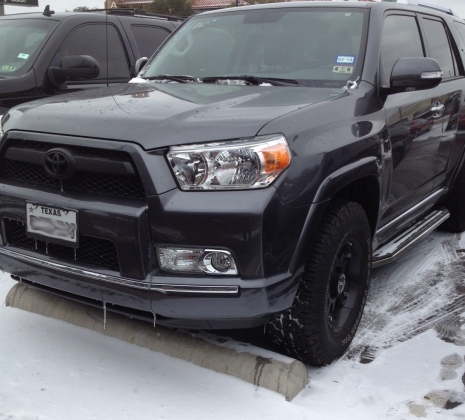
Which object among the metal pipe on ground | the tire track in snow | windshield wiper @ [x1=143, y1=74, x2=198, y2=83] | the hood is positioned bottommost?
Result: the tire track in snow

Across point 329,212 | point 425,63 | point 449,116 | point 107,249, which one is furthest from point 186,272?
point 449,116

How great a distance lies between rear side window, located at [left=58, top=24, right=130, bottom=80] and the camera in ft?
18.2

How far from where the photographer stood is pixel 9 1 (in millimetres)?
10758

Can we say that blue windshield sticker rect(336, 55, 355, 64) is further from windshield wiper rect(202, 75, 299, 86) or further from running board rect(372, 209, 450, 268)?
running board rect(372, 209, 450, 268)

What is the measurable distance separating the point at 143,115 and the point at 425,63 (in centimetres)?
158

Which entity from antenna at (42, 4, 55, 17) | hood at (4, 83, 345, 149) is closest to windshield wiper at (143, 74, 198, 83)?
hood at (4, 83, 345, 149)

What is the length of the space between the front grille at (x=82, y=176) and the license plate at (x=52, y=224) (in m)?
0.11

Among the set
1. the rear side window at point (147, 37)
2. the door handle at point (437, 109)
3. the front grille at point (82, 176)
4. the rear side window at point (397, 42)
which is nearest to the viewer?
the front grille at point (82, 176)

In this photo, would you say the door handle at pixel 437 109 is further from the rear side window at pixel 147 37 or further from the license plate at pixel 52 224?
the rear side window at pixel 147 37

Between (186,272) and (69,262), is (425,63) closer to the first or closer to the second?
(186,272)

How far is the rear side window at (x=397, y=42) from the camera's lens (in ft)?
11.4

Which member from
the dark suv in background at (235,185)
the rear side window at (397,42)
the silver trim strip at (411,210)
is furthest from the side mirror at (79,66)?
the silver trim strip at (411,210)

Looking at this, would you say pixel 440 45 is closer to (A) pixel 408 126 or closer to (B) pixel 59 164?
(A) pixel 408 126

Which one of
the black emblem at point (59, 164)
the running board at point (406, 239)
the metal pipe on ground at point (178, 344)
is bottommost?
the metal pipe on ground at point (178, 344)
